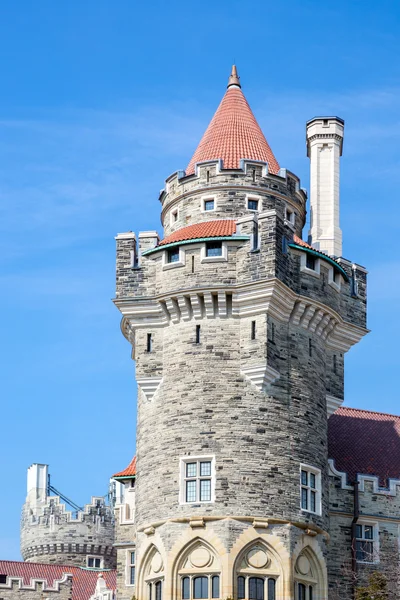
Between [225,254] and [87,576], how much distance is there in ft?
93.9

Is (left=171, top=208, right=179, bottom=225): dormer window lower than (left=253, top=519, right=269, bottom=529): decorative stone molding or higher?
higher

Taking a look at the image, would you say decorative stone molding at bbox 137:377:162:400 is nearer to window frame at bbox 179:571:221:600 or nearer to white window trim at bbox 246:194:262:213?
window frame at bbox 179:571:221:600

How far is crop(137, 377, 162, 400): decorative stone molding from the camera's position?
4034 centimetres

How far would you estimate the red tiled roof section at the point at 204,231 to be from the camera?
40494mm

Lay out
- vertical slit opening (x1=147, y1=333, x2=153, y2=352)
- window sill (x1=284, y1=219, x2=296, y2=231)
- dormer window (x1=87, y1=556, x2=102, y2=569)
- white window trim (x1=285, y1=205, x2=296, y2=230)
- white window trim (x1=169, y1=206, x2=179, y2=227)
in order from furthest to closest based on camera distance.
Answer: dormer window (x1=87, y1=556, x2=102, y2=569) < white window trim (x1=169, y1=206, x2=179, y2=227) < white window trim (x1=285, y1=205, x2=296, y2=230) < window sill (x1=284, y1=219, x2=296, y2=231) < vertical slit opening (x1=147, y1=333, x2=153, y2=352)

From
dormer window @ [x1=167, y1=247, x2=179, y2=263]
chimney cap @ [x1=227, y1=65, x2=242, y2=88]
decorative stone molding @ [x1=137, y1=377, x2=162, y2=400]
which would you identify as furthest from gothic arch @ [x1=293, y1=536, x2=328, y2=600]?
chimney cap @ [x1=227, y1=65, x2=242, y2=88]

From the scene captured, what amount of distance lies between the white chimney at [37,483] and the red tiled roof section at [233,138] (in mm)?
32728

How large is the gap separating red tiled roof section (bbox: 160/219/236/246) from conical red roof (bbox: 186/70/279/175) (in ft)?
7.83

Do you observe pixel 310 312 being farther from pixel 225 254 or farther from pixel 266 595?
pixel 266 595

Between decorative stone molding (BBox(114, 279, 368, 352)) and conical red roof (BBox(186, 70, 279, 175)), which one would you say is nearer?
decorative stone molding (BBox(114, 279, 368, 352))

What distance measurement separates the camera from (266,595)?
123 feet

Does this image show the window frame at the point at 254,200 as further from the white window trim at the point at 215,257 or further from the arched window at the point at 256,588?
the arched window at the point at 256,588

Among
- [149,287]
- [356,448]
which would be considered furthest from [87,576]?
[149,287]

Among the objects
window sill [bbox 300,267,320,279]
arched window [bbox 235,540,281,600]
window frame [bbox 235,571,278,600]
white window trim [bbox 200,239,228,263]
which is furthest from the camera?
window sill [bbox 300,267,320,279]
